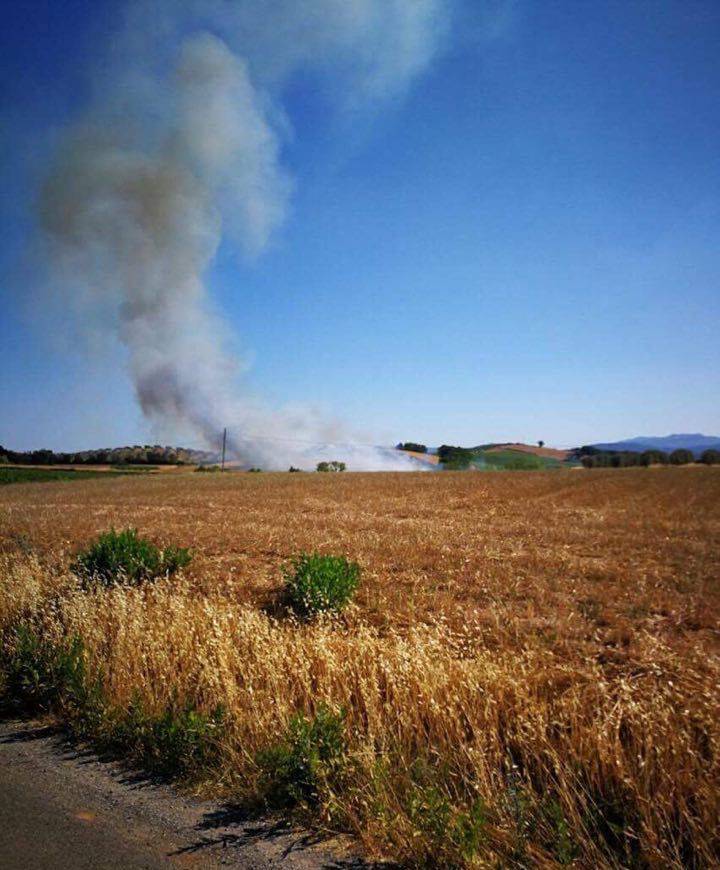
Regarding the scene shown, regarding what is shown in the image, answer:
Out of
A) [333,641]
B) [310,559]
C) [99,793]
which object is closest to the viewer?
[99,793]

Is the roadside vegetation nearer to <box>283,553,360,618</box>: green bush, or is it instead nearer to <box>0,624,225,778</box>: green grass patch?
<box>283,553,360,618</box>: green bush

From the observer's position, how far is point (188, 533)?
1634cm

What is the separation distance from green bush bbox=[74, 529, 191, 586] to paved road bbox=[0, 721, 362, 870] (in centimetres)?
565

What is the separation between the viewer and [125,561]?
9.78 meters

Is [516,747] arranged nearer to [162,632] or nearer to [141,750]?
[141,750]

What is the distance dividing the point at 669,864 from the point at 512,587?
6638 mm

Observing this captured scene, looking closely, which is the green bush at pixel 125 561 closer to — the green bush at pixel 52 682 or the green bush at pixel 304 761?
the green bush at pixel 52 682

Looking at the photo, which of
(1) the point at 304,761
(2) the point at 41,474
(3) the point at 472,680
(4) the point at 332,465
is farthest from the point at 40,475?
(3) the point at 472,680

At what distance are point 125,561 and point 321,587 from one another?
13.6 ft

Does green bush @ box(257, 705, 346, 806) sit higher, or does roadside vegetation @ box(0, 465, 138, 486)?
roadside vegetation @ box(0, 465, 138, 486)

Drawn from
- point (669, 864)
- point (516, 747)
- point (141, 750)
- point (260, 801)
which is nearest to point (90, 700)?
point (141, 750)

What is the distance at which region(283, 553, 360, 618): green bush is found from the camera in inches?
306

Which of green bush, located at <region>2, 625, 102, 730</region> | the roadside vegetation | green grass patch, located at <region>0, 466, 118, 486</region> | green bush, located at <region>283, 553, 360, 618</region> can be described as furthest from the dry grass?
green grass patch, located at <region>0, 466, 118, 486</region>

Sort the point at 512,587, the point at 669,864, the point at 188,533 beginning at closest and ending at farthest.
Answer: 1. the point at 669,864
2. the point at 512,587
3. the point at 188,533
